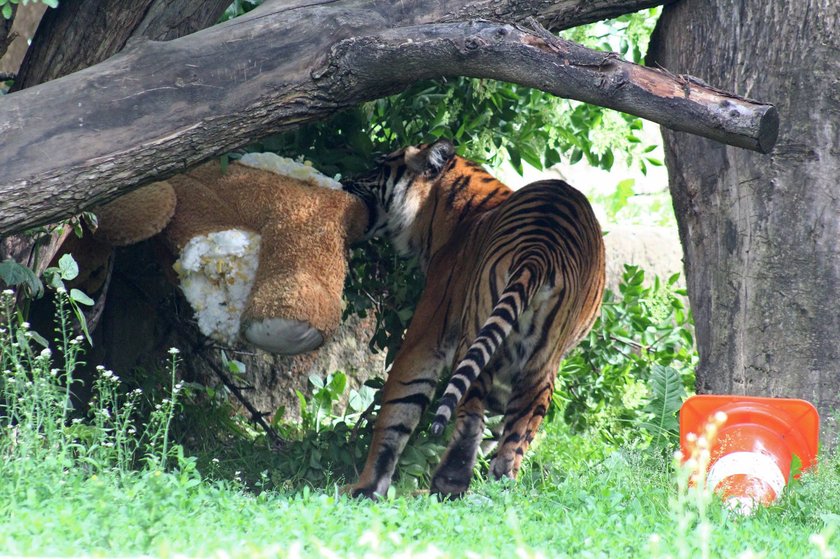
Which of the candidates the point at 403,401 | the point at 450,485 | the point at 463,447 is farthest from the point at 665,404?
the point at 403,401

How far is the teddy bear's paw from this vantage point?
445 cm

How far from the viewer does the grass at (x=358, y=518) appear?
255 cm

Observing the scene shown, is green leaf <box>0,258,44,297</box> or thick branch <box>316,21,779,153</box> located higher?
thick branch <box>316,21,779,153</box>

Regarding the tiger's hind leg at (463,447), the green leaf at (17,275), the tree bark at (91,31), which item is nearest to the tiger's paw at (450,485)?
the tiger's hind leg at (463,447)

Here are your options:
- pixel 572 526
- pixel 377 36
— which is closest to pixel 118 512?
pixel 572 526

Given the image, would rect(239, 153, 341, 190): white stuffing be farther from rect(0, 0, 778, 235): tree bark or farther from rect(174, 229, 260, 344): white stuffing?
rect(0, 0, 778, 235): tree bark

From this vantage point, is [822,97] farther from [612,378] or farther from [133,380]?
[133,380]

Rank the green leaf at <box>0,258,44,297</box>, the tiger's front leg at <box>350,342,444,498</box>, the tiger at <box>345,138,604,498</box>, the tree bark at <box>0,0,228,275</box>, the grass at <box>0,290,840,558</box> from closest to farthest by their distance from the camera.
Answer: the grass at <box>0,290,840,558</box> < the green leaf at <box>0,258,44,297</box> < the tree bark at <box>0,0,228,275</box> < the tiger at <box>345,138,604,498</box> < the tiger's front leg at <box>350,342,444,498</box>

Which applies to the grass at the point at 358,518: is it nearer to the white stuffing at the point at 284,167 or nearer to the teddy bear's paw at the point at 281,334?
the teddy bear's paw at the point at 281,334

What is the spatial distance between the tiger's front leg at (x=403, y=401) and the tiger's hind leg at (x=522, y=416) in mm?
408

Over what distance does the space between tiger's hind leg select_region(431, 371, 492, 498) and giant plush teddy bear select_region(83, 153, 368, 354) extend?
741mm

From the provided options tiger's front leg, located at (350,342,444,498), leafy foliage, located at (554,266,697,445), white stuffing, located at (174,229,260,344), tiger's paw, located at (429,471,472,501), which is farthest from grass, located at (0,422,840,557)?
leafy foliage, located at (554,266,697,445)

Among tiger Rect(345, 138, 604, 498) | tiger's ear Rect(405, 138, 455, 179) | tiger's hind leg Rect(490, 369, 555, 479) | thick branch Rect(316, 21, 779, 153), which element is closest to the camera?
thick branch Rect(316, 21, 779, 153)

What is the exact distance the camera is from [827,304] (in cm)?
427
